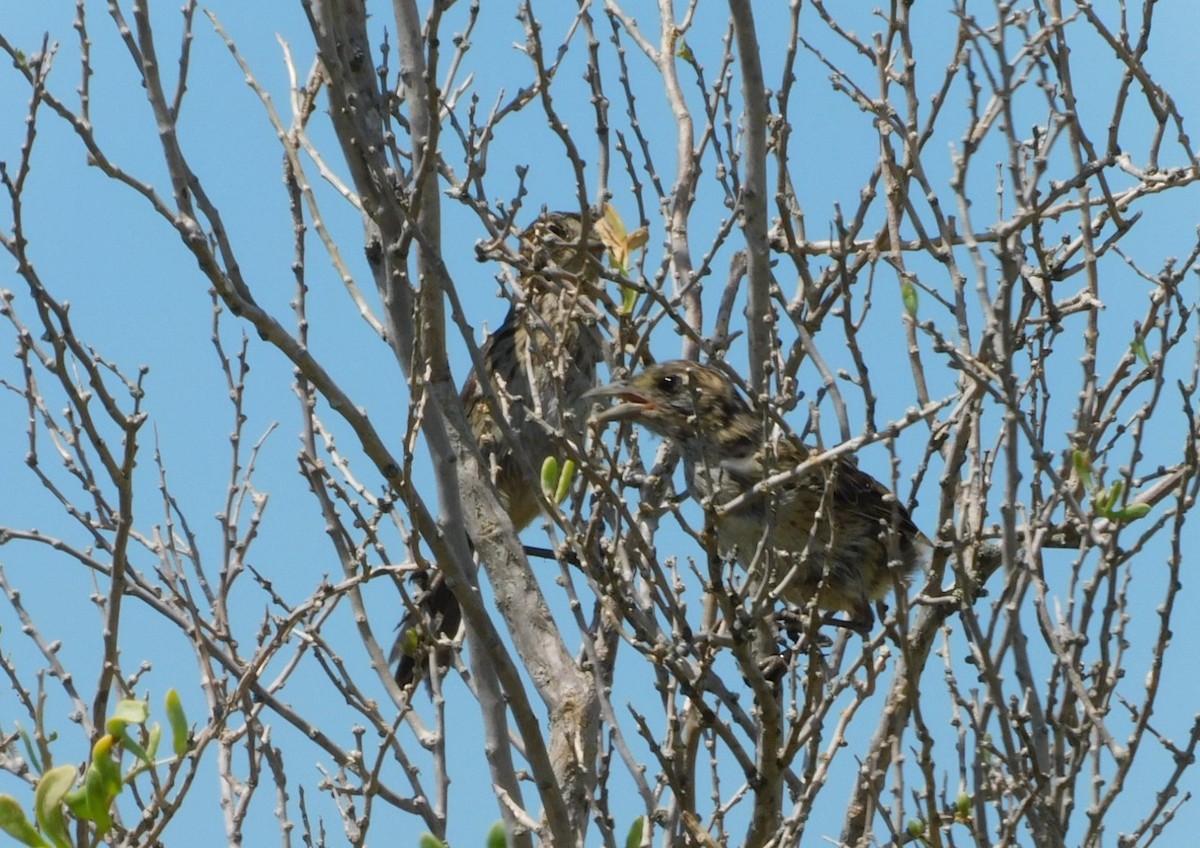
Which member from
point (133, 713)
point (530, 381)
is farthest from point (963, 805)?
point (133, 713)

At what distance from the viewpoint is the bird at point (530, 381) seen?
4.67 metres

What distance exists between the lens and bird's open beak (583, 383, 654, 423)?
5.18 meters

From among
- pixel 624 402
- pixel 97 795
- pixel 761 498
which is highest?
pixel 624 402

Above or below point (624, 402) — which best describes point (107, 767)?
below

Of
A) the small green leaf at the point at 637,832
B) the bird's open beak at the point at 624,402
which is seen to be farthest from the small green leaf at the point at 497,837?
the bird's open beak at the point at 624,402

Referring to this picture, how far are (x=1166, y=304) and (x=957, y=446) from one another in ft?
2.41

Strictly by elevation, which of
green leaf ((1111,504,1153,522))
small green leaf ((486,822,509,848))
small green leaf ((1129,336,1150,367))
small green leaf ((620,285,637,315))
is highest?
small green leaf ((620,285,637,315))

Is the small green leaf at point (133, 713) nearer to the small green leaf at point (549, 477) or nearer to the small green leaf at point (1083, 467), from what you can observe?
the small green leaf at point (549, 477)

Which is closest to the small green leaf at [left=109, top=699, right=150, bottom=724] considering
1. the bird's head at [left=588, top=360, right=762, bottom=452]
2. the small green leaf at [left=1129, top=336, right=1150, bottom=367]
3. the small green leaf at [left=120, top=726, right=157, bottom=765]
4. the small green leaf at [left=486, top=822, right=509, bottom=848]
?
the small green leaf at [left=120, top=726, right=157, bottom=765]

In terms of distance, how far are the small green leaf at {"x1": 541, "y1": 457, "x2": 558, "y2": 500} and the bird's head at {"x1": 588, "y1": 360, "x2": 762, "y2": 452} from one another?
0.34m

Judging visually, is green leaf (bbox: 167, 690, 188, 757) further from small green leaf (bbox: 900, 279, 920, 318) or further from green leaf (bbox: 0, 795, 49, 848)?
small green leaf (bbox: 900, 279, 920, 318)

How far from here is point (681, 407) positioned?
17.9 ft

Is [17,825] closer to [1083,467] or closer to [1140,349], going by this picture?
[1083,467]

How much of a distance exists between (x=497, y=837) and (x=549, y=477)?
104 centimetres
